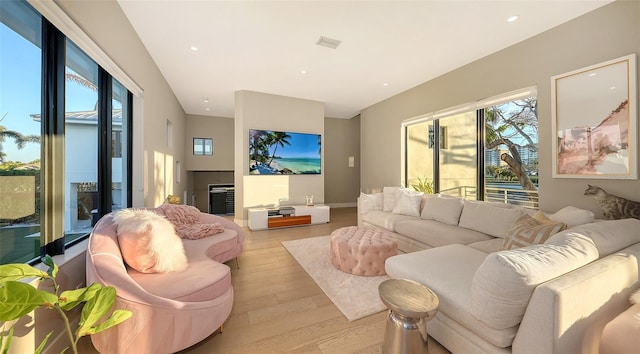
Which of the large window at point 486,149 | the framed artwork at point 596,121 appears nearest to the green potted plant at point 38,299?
the framed artwork at point 596,121

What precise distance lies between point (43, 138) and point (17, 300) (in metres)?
1.22

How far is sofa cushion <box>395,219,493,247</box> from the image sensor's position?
248 cm

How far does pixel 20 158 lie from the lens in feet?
4.33

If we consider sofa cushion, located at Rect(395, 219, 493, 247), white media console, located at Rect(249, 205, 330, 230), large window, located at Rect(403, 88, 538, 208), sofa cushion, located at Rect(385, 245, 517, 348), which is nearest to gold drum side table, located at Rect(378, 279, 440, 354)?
sofa cushion, located at Rect(385, 245, 517, 348)

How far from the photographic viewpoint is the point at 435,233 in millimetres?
2686

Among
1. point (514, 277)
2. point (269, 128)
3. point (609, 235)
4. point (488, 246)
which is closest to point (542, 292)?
point (514, 277)

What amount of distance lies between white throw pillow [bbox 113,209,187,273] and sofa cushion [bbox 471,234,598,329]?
77.9 inches

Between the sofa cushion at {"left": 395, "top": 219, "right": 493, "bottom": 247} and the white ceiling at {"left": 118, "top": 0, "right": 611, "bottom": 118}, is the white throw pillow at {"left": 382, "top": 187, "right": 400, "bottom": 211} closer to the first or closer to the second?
the sofa cushion at {"left": 395, "top": 219, "right": 493, "bottom": 247}

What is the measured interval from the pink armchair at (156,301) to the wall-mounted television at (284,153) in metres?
3.14

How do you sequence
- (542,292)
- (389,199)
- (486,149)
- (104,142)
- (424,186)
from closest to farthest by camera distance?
1. (542,292)
2. (104,142)
3. (486,149)
4. (389,199)
5. (424,186)

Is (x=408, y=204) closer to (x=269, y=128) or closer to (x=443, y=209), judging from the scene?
(x=443, y=209)

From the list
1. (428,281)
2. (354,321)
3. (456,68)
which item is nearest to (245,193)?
(354,321)

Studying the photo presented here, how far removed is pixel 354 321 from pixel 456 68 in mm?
3854

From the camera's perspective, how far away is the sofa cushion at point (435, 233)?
2482mm
